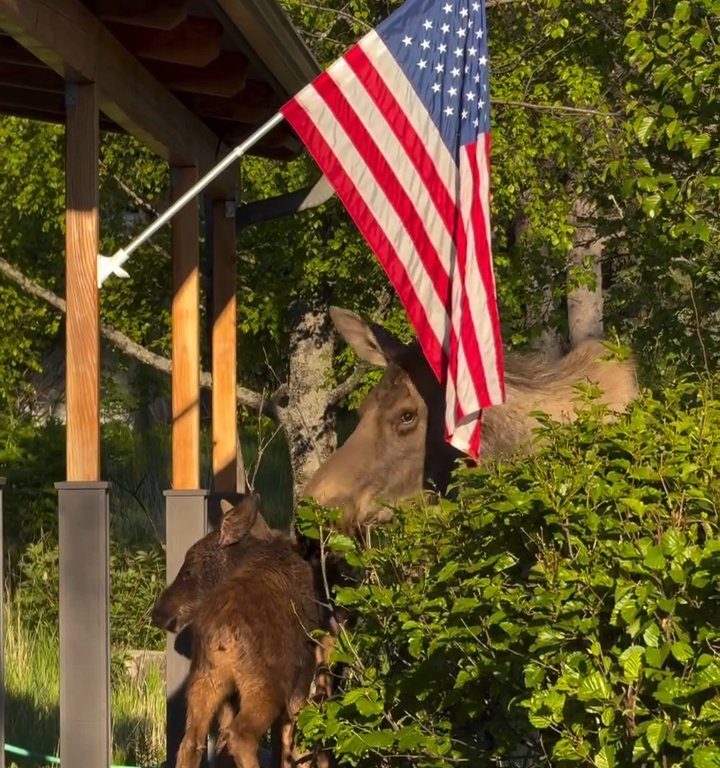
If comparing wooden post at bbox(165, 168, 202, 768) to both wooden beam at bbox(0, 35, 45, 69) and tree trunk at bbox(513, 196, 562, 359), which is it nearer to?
wooden beam at bbox(0, 35, 45, 69)

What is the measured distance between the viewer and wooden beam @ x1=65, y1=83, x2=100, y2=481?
791 centimetres

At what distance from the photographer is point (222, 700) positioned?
7.41 metres

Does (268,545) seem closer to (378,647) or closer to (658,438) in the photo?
(378,647)

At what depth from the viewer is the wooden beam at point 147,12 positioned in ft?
27.5

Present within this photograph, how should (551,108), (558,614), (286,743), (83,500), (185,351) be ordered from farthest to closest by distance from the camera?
(551,108), (185,351), (83,500), (286,743), (558,614)

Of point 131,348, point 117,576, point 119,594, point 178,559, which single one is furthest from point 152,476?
point 178,559

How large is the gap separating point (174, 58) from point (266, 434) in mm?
16537

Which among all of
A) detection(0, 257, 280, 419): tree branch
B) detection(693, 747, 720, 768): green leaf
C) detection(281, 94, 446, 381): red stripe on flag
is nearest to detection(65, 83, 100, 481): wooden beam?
detection(281, 94, 446, 381): red stripe on flag

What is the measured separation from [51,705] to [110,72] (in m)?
5.87

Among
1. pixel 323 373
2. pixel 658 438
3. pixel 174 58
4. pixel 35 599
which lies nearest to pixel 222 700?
pixel 658 438

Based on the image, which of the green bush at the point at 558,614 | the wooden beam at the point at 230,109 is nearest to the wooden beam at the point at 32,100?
the wooden beam at the point at 230,109

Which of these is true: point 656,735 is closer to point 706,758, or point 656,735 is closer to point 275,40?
point 706,758

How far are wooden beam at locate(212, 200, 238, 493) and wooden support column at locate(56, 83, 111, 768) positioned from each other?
3668 mm

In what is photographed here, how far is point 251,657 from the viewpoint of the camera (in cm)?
732
